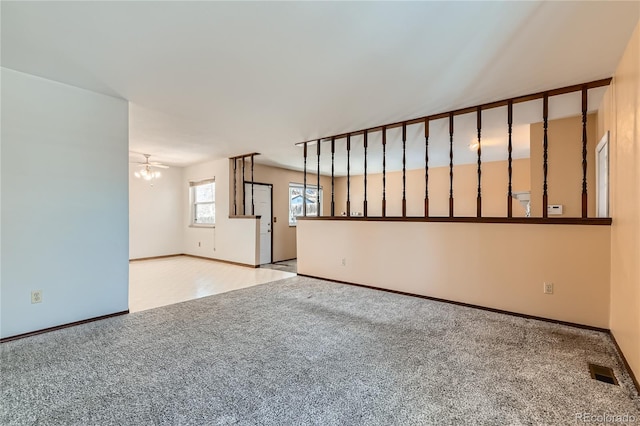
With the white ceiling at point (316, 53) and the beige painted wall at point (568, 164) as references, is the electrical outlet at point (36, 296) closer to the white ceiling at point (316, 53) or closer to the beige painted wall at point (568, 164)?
the white ceiling at point (316, 53)

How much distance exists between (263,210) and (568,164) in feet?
19.6

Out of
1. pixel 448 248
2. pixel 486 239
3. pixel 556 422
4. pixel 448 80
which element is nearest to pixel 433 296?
pixel 448 248

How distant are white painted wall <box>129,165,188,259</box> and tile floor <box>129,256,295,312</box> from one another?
486 mm

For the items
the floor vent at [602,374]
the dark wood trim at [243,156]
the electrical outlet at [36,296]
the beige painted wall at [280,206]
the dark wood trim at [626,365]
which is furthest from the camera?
the beige painted wall at [280,206]

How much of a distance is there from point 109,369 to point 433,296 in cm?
364

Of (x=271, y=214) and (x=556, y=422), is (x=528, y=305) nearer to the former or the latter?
(x=556, y=422)

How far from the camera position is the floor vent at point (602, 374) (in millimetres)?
2055

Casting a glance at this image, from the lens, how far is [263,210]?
7.47 meters

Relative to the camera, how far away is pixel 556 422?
164 cm

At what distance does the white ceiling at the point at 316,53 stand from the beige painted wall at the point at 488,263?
1.59m

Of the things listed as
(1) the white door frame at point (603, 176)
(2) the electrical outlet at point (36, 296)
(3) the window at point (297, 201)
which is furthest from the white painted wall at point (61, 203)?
(1) the white door frame at point (603, 176)

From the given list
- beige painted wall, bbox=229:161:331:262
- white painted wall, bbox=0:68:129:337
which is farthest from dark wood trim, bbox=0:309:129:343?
beige painted wall, bbox=229:161:331:262

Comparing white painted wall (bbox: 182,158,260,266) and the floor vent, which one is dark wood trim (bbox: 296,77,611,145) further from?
white painted wall (bbox: 182,158,260,266)

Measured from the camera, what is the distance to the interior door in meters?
7.20
